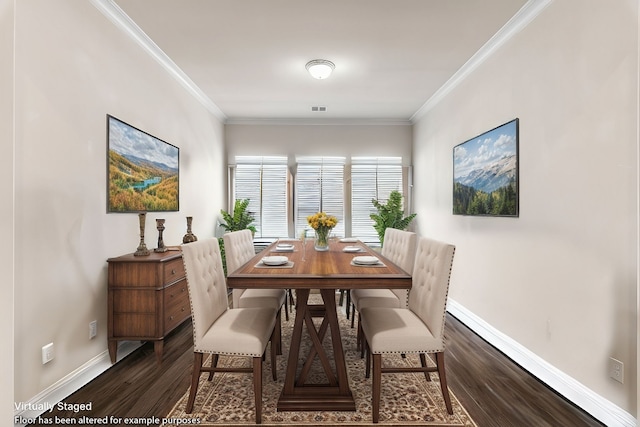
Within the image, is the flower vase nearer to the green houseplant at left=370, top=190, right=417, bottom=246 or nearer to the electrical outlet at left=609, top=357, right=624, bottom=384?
the electrical outlet at left=609, top=357, right=624, bottom=384

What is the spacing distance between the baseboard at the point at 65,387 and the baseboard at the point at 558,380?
10.8ft

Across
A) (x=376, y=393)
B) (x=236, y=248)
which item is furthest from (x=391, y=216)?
(x=376, y=393)

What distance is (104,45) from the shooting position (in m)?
2.55

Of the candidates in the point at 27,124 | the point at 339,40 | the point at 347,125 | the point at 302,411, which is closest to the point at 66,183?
the point at 27,124

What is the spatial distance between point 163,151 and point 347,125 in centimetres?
328

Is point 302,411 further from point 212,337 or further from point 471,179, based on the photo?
point 471,179

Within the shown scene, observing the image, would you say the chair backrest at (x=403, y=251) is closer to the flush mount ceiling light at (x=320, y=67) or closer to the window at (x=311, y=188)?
the flush mount ceiling light at (x=320, y=67)

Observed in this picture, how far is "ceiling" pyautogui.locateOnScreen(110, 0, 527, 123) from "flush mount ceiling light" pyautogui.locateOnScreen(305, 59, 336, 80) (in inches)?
2.4

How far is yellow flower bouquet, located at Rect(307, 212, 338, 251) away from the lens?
9.55 feet

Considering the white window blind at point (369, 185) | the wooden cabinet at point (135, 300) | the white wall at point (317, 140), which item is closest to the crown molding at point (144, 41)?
the white wall at point (317, 140)

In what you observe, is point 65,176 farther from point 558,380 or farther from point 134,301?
point 558,380

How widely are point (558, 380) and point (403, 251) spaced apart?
1.41 meters

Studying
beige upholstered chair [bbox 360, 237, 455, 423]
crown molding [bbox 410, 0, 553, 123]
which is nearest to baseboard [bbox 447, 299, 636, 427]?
beige upholstered chair [bbox 360, 237, 455, 423]

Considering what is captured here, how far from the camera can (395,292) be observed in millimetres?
2818
